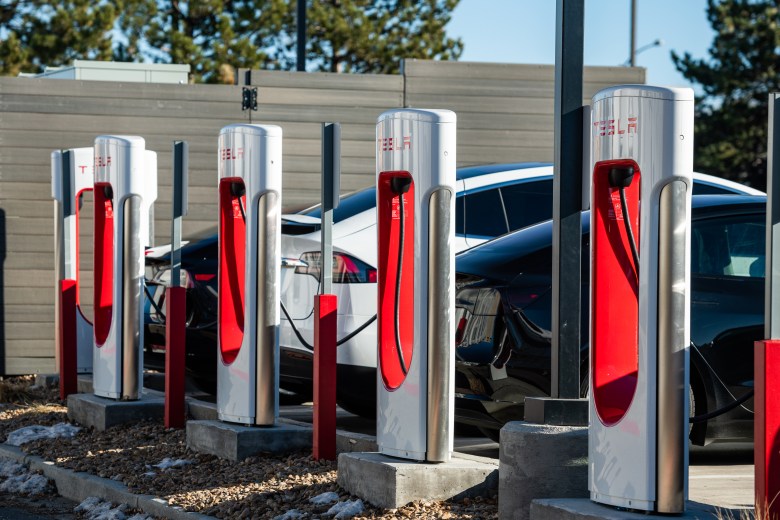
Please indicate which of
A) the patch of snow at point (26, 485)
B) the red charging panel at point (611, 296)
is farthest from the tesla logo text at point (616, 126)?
the patch of snow at point (26, 485)

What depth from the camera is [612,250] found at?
5172mm

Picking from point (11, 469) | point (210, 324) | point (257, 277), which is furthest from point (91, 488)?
point (210, 324)

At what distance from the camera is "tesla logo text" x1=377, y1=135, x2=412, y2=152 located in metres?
6.32

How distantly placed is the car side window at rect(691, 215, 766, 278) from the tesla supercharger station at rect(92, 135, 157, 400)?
4.04 metres

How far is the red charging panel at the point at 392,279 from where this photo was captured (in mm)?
6359

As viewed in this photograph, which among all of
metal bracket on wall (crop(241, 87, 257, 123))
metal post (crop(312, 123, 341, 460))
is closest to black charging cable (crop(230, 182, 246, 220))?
metal post (crop(312, 123, 341, 460))

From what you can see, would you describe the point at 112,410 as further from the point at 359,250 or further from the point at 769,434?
the point at 769,434

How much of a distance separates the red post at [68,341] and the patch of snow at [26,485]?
8.23 ft

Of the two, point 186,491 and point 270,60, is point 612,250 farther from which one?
point 270,60

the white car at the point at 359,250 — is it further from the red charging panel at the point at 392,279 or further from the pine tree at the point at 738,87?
the pine tree at the point at 738,87

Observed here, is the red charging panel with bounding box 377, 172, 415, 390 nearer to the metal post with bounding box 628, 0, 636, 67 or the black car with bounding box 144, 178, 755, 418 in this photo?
the black car with bounding box 144, 178, 755, 418

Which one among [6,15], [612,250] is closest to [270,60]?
[6,15]

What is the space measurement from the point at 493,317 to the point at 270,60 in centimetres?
3659

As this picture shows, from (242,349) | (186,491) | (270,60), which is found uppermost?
(270,60)
